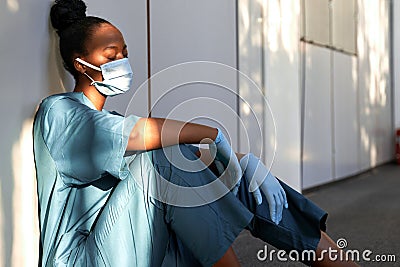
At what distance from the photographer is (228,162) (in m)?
1.71

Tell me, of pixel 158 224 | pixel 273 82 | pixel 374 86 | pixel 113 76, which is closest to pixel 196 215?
pixel 158 224

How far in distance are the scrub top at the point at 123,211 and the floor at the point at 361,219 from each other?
3.27ft

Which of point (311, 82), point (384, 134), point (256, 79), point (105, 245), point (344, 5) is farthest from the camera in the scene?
point (384, 134)

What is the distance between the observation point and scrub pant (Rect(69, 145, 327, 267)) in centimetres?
149

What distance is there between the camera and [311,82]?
4836mm

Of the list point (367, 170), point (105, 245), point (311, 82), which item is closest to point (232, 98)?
point (311, 82)

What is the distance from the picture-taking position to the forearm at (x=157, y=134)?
1.51 meters

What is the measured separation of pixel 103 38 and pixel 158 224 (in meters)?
0.57

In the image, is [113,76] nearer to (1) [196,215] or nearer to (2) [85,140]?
(2) [85,140]

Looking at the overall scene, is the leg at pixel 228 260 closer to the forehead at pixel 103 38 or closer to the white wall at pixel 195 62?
the forehead at pixel 103 38

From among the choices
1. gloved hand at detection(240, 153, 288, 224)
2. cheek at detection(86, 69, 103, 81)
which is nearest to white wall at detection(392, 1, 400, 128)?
gloved hand at detection(240, 153, 288, 224)

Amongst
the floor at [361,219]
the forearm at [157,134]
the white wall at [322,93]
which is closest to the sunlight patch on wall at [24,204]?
the forearm at [157,134]

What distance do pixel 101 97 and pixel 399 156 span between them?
6.53 m

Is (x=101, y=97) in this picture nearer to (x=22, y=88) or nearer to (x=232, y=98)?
(x=22, y=88)
